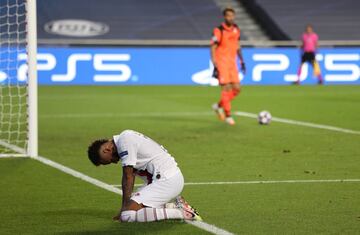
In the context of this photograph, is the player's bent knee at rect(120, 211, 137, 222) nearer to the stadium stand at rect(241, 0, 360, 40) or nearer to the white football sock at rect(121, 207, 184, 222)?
the white football sock at rect(121, 207, 184, 222)

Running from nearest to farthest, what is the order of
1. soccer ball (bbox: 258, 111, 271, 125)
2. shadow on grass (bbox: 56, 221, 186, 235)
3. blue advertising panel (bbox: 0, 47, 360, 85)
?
shadow on grass (bbox: 56, 221, 186, 235) → soccer ball (bbox: 258, 111, 271, 125) → blue advertising panel (bbox: 0, 47, 360, 85)

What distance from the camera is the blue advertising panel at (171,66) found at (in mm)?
28469

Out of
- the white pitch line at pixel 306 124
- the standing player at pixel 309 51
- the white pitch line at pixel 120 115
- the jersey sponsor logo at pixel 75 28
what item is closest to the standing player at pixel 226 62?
the white pitch line at pixel 306 124

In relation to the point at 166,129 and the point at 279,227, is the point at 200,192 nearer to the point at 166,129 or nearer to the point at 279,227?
the point at 279,227

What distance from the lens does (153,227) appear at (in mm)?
7328

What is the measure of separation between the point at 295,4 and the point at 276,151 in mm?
22987

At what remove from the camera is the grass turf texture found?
7621 millimetres

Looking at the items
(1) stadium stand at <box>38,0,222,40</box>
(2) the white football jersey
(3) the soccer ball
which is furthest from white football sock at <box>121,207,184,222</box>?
(1) stadium stand at <box>38,0,222,40</box>

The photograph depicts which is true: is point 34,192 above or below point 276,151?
below

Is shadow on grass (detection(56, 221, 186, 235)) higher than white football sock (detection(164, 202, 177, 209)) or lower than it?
lower

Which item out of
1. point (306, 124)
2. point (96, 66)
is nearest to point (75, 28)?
point (96, 66)

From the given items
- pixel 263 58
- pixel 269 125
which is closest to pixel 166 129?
pixel 269 125

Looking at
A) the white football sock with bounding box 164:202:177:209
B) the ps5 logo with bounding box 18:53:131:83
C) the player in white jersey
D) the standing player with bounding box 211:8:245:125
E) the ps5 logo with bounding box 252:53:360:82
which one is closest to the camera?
the player in white jersey

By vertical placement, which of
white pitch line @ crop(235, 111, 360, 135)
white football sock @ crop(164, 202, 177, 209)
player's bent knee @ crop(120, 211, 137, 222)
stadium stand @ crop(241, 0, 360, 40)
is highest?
stadium stand @ crop(241, 0, 360, 40)
